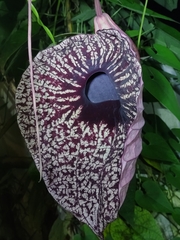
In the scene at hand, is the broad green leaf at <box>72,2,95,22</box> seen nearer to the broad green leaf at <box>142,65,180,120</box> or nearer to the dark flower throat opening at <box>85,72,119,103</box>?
the broad green leaf at <box>142,65,180,120</box>

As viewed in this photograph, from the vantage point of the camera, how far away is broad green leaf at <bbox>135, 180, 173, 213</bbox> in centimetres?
77

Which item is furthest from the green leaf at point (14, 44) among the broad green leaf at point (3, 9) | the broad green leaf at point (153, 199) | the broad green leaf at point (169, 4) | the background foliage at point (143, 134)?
the broad green leaf at point (153, 199)

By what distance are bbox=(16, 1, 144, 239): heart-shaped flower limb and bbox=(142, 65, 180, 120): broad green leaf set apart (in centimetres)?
20

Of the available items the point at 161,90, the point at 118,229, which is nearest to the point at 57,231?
the point at 118,229

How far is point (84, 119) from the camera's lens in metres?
0.41

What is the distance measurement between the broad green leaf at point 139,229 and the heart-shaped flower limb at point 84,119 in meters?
0.39

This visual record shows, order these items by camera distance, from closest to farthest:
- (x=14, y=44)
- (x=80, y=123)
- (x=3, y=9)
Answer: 1. (x=80, y=123)
2. (x=14, y=44)
3. (x=3, y=9)

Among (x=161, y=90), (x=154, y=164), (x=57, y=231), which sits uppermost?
(x=161, y=90)

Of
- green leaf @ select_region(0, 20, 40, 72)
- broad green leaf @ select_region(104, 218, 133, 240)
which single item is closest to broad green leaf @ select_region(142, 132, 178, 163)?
broad green leaf @ select_region(104, 218, 133, 240)

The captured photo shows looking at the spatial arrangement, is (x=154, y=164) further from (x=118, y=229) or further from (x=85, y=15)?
(x=85, y=15)

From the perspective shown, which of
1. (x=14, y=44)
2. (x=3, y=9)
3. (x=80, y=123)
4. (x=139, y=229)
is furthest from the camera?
(x=139, y=229)

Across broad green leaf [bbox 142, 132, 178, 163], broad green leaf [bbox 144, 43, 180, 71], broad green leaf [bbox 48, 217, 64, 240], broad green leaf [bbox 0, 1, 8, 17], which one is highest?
broad green leaf [bbox 0, 1, 8, 17]

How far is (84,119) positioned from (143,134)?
1.21ft

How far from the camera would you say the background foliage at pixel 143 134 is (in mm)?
632
